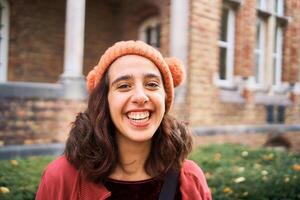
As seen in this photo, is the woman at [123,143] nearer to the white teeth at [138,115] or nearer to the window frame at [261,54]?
the white teeth at [138,115]

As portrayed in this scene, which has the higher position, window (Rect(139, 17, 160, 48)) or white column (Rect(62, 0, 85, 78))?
window (Rect(139, 17, 160, 48))

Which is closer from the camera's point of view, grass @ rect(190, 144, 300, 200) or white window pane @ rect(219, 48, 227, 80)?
grass @ rect(190, 144, 300, 200)

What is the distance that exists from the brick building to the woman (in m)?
3.44

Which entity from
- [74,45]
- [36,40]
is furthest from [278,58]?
[74,45]

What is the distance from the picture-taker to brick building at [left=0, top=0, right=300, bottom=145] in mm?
5465

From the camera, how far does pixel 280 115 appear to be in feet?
32.0

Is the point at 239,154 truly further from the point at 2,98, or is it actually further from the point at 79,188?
the point at 79,188

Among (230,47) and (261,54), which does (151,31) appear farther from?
(261,54)

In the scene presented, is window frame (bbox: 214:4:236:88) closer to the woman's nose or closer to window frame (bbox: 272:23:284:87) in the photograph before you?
window frame (bbox: 272:23:284:87)

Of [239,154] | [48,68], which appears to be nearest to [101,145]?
[239,154]

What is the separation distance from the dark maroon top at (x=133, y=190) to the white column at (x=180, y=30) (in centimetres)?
493

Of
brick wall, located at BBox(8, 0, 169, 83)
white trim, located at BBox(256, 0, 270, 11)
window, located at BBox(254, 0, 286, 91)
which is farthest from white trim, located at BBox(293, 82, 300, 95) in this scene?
brick wall, located at BBox(8, 0, 169, 83)

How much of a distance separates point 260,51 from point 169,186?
Result: 824 centimetres

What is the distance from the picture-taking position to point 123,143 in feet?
6.47
